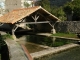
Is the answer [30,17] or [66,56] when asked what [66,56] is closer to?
[66,56]

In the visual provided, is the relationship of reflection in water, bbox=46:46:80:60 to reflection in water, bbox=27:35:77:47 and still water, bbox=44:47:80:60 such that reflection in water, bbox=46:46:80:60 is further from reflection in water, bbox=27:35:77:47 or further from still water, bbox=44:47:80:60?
reflection in water, bbox=27:35:77:47

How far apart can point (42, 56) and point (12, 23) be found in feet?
34.1

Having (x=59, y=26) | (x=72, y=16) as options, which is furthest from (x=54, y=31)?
(x=72, y=16)

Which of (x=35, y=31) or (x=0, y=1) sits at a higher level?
(x=0, y=1)

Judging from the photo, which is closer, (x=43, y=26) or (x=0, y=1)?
(x=43, y=26)

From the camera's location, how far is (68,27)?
96.2 feet

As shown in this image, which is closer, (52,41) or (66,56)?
(66,56)

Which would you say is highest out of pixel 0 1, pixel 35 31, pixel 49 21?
pixel 0 1

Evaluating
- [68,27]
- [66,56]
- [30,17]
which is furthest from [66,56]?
[30,17]

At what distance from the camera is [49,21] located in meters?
31.0

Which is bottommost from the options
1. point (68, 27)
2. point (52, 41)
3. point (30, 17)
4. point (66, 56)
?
point (52, 41)

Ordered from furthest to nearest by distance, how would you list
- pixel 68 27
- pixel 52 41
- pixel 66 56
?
pixel 68 27 < pixel 52 41 < pixel 66 56

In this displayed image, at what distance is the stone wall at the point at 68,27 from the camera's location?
92.4 ft

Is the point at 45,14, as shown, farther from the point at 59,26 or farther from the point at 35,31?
the point at 35,31
